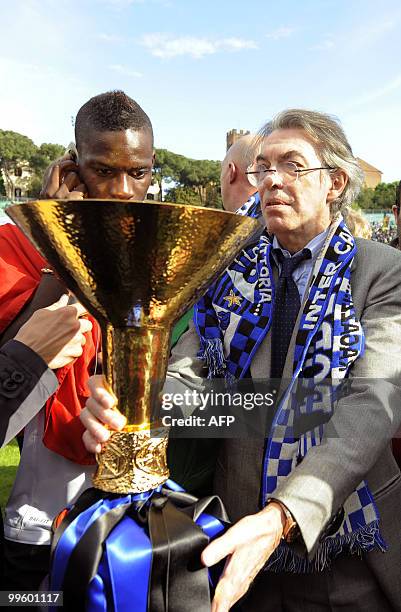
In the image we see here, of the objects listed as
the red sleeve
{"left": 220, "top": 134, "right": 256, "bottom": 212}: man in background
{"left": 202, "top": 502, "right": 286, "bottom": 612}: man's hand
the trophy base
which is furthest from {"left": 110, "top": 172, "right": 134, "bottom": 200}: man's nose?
{"left": 220, "top": 134, "right": 256, "bottom": 212}: man in background

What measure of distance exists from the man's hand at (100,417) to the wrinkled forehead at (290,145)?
111cm

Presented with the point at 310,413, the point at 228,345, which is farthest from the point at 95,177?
the point at 310,413

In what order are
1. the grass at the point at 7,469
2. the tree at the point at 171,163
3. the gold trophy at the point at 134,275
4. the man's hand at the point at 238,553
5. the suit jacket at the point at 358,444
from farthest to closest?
the tree at the point at 171,163 < the grass at the point at 7,469 < the suit jacket at the point at 358,444 < the man's hand at the point at 238,553 < the gold trophy at the point at 134,275

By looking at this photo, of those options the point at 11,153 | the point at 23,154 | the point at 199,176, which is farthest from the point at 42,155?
the point at 199,176

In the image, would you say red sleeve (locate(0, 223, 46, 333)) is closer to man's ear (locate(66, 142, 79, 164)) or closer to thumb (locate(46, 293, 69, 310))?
thumb (locate(46, 293, 69, 310))

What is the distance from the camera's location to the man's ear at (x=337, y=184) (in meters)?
1.96

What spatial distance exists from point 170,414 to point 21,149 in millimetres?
72895

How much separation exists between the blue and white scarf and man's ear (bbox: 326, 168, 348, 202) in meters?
0.11

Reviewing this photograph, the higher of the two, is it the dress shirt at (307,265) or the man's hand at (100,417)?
the dress shirt at (307,265)

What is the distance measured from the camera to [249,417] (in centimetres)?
184

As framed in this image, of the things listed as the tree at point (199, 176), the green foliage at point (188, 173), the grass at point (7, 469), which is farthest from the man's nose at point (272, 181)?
the tree at point (199, 176)

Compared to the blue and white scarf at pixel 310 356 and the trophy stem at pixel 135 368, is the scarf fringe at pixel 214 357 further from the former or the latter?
the trophy stem at pixel 135 368

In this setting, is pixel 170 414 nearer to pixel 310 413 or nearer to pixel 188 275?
pixel 310 413

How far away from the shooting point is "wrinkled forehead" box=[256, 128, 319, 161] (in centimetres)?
188
